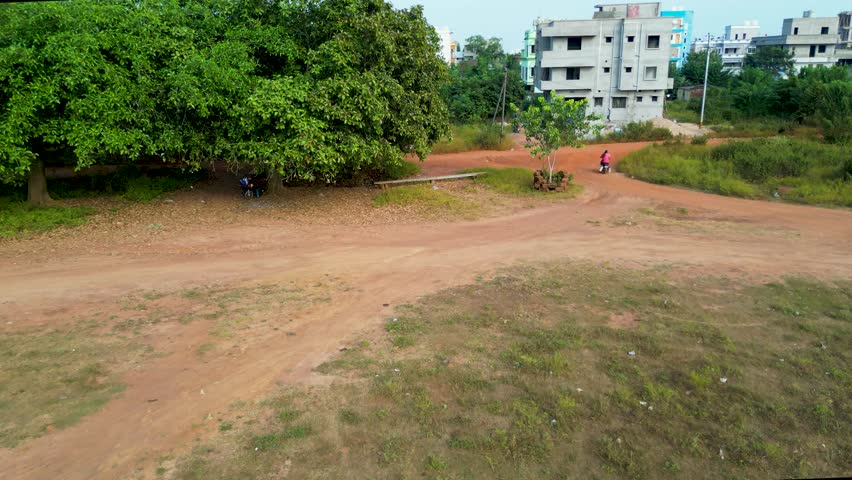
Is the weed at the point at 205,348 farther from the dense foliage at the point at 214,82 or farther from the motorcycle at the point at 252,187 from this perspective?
the motorcycle at the point at 252,187

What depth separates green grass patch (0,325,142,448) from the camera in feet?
19.9

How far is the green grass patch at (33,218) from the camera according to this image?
529 inches

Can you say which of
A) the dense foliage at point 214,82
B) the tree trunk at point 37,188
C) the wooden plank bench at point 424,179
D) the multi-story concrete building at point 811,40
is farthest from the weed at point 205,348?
the multi-story concrete building at point 811,40

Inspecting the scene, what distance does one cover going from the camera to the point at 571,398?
6520 millimetres

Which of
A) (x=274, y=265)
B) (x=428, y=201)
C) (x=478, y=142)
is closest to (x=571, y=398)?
(x=274, y=265)

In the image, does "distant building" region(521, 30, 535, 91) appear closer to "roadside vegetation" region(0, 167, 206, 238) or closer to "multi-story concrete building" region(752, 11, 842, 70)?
"multi-story concrete building" region(752, 11, 842, 70)

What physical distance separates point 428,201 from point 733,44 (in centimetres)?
10312

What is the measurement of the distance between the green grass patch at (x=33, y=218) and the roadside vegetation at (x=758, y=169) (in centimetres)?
1739

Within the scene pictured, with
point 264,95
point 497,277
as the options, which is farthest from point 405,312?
point 264,95

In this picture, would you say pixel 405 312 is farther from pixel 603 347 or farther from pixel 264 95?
pixel 264 95

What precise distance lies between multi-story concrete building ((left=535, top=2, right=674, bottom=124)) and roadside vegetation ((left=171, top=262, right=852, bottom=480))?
35001 mm

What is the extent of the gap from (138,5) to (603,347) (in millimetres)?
14181

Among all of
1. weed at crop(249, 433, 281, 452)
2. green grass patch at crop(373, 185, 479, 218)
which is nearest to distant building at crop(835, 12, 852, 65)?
green grass patch at crop(373, 185, 479, 218)

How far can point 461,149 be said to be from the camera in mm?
29078
